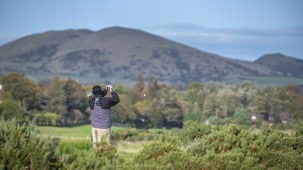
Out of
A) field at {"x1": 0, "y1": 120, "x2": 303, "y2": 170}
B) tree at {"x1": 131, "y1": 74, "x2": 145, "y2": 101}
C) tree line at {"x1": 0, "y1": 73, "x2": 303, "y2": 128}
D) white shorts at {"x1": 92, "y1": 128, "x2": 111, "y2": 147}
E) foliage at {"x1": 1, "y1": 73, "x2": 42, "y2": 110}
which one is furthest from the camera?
tree at {"x1": 131, "y1": 74, "x2": 145, "y2": 101}

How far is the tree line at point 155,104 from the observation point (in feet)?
325

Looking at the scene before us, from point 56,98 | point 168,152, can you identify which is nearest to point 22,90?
point 56,98

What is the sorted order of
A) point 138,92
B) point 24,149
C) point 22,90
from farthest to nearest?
1. point 138,92
2. point 22,90
3. point 24,149

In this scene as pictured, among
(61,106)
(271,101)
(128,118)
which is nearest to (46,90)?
(61,106)

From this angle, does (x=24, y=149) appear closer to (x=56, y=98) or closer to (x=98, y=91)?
(x=98, y=91)

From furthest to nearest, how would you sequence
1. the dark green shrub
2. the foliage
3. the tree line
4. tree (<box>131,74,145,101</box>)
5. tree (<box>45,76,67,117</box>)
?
tree (<box>131,74,145,101</box>), tree (<box>45,76,67,117</box>), the tree line, the foliage, the dark green shrub

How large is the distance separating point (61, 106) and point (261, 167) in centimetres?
9346

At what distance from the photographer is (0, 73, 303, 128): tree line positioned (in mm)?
99062

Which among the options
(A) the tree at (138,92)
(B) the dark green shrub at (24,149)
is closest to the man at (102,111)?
(B) the dark green shrub at (24,149)

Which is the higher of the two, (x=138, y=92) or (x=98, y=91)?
(x=98, y=91)

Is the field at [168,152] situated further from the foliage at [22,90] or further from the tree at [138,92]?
the tree at [138,92]

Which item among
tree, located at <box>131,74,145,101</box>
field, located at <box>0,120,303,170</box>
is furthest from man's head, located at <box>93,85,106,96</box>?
tree, located at <box>131,74,145,101</box>

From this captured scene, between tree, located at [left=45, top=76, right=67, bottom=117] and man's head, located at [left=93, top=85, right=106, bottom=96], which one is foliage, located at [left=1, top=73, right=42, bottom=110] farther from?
man's head, located at [left=93, top=85, right=106, bottom=96]

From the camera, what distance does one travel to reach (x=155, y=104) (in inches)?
4589
